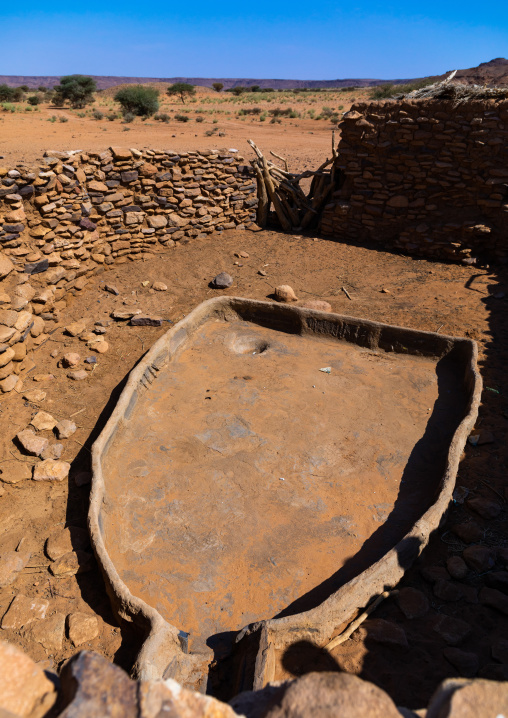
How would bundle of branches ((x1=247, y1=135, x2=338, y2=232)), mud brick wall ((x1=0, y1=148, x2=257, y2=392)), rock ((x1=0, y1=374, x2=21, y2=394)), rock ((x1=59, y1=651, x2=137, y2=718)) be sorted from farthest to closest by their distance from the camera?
bundle of branches ((x1=247, y1=135, x2=338, y2=232)) → mud brick wall ((x1=0, y1=148, x2=257, y2=392)) → rock ((x1=0, y1=374, x2=21, y2=394)) → rock ((x1=59, y1=651, x2=137, y2=718))

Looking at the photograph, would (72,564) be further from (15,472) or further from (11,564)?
(15,472)

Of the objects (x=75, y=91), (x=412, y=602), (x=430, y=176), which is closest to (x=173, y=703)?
(x=412, y=602)

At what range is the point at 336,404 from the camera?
4930mm

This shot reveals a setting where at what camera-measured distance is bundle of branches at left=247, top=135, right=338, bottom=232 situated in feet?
30.5

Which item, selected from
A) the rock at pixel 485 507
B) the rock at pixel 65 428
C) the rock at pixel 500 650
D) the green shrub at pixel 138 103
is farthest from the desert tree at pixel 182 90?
the rock at pixel 500 650

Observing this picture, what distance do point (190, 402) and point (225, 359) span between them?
3.03 ft

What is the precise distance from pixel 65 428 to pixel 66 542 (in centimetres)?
142

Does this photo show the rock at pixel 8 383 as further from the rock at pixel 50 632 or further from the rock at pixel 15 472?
the rock at pixel 50 632

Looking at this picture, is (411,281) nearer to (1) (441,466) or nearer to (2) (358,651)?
(1) (441,466)

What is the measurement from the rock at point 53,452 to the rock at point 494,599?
12.3 feet

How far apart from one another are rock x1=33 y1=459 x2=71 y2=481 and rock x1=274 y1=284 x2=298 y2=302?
3988 mm

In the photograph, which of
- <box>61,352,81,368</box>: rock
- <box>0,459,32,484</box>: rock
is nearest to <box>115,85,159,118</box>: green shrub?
<box>61,352,81,368</box>: rock

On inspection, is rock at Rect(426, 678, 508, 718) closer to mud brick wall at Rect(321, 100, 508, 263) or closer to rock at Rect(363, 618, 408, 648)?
rock at Rect(363, 618, 408, 648)

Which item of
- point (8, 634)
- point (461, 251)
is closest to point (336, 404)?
point (8, 634)
